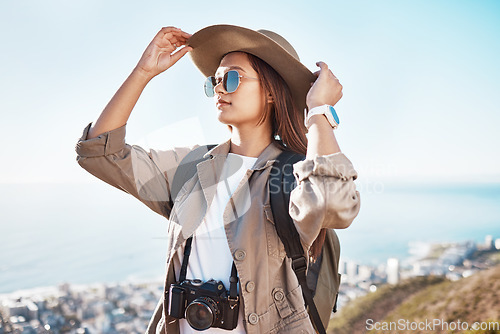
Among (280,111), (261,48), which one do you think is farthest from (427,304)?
(261,48)

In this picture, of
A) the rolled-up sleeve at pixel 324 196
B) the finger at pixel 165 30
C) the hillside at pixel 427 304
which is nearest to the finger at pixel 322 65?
the rolled-up sleeve at pixel 324 196

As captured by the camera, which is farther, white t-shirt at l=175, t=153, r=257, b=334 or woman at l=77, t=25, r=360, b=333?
white t-shirt at l=175, t=153, r=257, b=334

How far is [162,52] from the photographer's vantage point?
1.81 metres

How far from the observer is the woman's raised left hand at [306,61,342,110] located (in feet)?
5.07

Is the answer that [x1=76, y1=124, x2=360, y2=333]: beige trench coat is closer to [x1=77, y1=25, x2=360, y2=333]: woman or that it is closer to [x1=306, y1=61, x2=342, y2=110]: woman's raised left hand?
[x1=77, y1=25, x2=360, y2=333]: woman

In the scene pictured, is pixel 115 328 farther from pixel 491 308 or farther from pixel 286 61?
pixel 491 308

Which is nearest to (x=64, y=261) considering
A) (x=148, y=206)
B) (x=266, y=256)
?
(x=148, y=206)

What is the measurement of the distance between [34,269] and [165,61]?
23.9 feet

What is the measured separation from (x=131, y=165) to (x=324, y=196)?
3.05 feet

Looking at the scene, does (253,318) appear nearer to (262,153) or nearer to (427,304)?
(262,153)

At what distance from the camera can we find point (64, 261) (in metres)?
9.09

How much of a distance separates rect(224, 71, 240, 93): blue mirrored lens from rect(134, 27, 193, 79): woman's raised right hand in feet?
0.96

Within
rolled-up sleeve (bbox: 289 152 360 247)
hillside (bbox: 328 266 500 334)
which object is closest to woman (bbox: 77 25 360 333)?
rolled-up sleeve (bbox: 289 152 360 247)

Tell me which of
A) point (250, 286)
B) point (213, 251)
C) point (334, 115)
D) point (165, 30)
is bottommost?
point (250, 286)
